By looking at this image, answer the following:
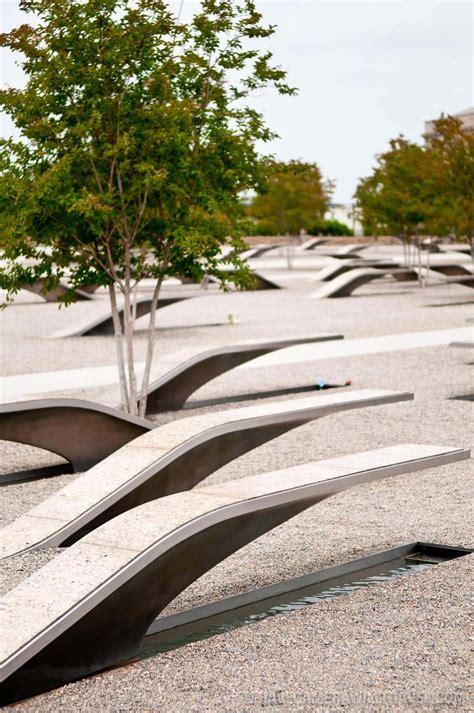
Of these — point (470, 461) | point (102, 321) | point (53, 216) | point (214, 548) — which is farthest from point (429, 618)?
point (102, 321)

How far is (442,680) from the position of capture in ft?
14.5

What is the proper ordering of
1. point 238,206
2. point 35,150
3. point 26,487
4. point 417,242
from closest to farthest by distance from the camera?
point 26,487 → point 35,150 → point 238,206 → point 417,242

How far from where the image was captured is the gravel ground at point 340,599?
431cm

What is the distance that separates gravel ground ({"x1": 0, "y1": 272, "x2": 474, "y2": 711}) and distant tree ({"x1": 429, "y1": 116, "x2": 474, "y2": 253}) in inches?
574

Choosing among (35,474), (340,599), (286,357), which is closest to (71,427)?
(35,474)

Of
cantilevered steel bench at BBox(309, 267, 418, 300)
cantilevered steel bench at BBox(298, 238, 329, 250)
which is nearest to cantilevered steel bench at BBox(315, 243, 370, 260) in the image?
cantilevered steel bench at BBox(298, 238, 329, 250)

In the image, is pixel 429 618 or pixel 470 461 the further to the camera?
pixel 470 461

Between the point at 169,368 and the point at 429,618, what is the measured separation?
668 cm

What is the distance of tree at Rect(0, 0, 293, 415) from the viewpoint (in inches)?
386

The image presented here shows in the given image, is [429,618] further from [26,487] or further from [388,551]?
[26,487]

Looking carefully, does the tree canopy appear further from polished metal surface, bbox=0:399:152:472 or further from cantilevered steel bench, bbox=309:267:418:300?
polished metal surface, bbox=0:399:152:472

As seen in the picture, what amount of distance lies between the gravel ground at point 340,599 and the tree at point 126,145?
5.87 feet

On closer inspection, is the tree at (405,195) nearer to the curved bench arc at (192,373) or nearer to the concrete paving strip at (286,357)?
the concrete paving strip at (286,357)

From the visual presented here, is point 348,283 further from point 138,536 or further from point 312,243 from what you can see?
point 312,243
